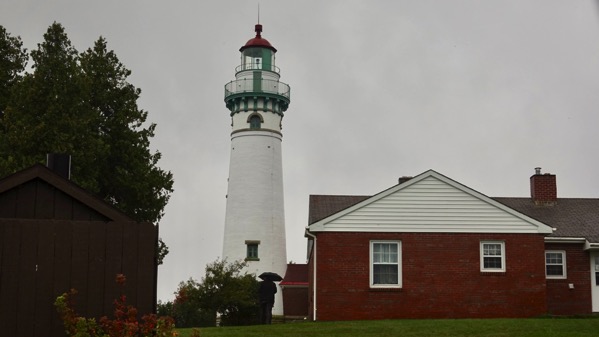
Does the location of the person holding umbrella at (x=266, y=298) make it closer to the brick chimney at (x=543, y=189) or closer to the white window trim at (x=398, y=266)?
the white window trim at (x=398, y=266)

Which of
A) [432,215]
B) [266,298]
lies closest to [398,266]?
[432,215]

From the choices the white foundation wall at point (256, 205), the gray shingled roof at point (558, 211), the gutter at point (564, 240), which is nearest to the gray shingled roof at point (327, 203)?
the gray shingled roof at point (558, 211)

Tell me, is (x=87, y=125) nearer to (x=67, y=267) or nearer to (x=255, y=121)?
(x=255, y=121)

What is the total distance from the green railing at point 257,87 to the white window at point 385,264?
19.9 metres

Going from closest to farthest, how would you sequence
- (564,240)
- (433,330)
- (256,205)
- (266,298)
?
(433,330) → (266,298) → (564,240) → (256,205)

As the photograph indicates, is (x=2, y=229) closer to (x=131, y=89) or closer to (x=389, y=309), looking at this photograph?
(x=389, y=309)

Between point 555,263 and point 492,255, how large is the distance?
3.18m

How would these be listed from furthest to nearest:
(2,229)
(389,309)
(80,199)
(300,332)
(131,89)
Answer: (131,89)
(389,309)
(300,332)
(80,199)
(2,229)

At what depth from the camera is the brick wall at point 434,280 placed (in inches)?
1134

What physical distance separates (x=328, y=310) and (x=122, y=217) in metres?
15.3

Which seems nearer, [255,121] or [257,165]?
[257,165]

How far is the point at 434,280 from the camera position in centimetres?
2903

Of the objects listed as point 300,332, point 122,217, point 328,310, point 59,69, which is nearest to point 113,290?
point 122,217

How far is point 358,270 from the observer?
2892 cm
